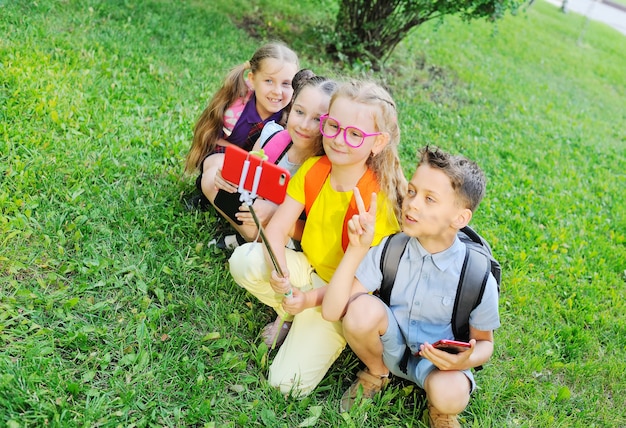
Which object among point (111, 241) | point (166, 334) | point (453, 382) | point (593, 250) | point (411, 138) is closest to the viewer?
point (453, 382)

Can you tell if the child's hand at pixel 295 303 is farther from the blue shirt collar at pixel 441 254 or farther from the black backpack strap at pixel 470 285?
the black backpack strap at pixel 470 285

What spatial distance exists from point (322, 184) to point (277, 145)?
0.41 meters

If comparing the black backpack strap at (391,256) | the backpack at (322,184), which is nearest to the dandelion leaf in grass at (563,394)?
the black backpack strap at (391,256)

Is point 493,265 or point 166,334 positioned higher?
point 493,265

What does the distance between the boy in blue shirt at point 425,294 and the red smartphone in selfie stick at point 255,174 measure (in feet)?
1.19

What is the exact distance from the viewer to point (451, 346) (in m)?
2.36

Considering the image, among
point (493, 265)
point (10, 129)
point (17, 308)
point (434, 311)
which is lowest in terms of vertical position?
point (17, 308)

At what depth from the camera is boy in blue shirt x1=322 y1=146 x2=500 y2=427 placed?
243 cm

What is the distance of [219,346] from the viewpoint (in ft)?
8.84

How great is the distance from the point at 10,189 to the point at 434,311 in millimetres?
2261

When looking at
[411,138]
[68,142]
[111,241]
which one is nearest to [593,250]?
[411,138]

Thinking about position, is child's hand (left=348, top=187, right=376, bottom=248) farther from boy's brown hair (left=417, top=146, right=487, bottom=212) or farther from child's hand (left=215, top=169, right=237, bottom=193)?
child's hand (left=215, top=169, right=237, bottom=193)

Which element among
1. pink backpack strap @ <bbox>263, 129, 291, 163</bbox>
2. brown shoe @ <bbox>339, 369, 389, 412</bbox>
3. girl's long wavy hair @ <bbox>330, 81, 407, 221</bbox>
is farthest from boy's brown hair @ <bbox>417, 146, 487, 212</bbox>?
brown shoe @ <bbox>339, 369, 389, 412</bbox>

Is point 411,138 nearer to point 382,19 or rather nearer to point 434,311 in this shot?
point 382,19
